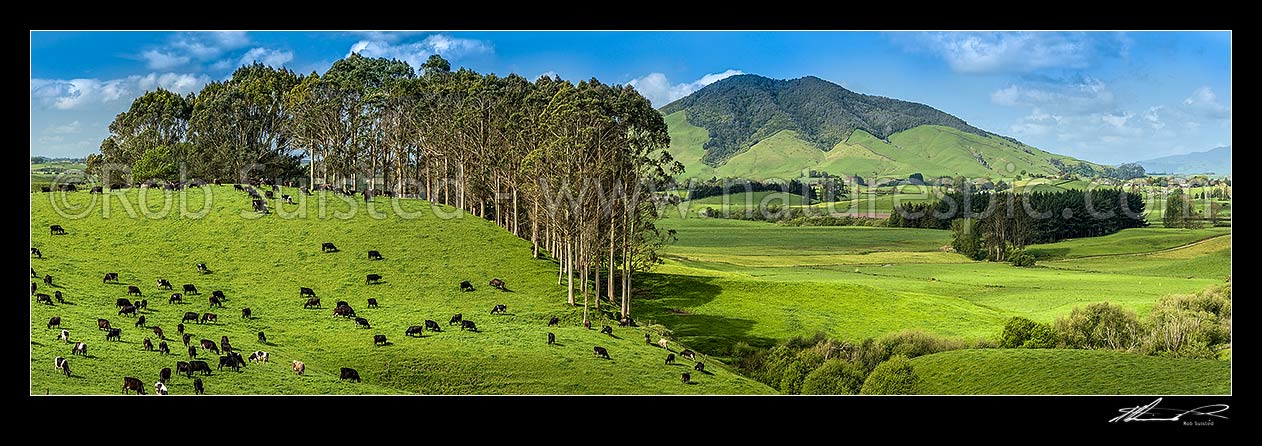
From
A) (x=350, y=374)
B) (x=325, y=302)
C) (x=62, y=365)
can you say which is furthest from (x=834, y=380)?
(x=62, y=365)

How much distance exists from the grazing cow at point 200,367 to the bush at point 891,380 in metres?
27.6

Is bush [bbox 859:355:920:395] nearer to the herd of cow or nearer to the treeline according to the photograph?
the herd of cow

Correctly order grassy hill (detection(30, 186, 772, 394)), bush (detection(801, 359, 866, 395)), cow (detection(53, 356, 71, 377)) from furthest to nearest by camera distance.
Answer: bush (detection(801, 359, 866, 395)) < grassy hill (detection(30, 186, 772, 394)) < cow (detection(53, 356, 71, 377))

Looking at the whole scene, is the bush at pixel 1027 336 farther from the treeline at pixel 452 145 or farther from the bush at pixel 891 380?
the treeline at pixel 452 145

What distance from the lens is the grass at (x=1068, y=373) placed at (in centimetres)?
3928

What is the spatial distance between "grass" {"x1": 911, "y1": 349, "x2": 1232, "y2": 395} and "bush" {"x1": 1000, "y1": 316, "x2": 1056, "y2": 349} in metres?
7.95

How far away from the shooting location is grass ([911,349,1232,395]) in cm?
3928

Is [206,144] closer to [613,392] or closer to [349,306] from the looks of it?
[349,306]

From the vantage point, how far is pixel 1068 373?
4169 cm

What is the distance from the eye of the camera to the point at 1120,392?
39062mm

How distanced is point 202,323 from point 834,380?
30.5 meters
